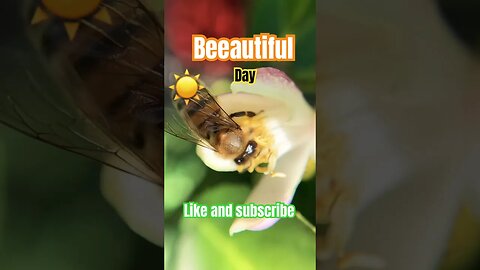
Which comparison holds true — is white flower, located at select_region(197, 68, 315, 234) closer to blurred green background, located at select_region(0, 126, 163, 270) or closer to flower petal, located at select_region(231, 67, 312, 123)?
A: flower petal, located at select_region(231, 67, 312, 123)

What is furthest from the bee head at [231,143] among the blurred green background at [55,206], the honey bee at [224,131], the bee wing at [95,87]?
the blurred green background at [55,206]

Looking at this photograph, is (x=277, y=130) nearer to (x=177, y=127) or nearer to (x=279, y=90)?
(x=279, y=90)

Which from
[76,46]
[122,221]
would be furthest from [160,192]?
[76,46]

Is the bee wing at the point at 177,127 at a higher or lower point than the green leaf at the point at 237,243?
higher

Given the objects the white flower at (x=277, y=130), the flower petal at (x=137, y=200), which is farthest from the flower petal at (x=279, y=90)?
the flower petal at (x=137, y=200)

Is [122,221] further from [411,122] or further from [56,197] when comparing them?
[411,122]

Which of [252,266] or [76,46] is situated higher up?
[76,46]

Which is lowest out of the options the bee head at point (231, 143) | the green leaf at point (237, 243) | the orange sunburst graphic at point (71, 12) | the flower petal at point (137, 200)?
the green leaf at point (237, 243)

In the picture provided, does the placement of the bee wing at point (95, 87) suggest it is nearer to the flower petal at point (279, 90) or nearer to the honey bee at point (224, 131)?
the honey bee at point (224, 131)
